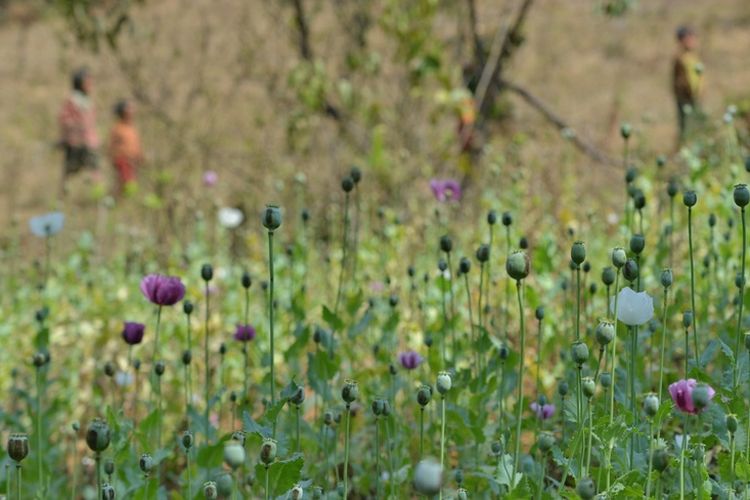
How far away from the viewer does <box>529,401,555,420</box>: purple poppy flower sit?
186cm

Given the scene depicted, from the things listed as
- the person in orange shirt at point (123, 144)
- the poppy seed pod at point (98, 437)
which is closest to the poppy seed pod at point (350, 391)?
the poppy seed pod at point (98, 437)

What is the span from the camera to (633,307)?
Answer: 1369mm

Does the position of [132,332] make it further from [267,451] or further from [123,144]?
[123,144]

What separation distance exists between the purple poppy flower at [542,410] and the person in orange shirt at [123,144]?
5590 millimetres

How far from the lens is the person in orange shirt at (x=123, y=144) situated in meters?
7.26

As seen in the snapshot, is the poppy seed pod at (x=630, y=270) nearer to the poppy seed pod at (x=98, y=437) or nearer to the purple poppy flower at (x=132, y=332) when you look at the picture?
the poppy seed pod at (x=98, y=437)

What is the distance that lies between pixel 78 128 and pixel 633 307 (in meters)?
6.63

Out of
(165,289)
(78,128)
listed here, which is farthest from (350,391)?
(78,128)

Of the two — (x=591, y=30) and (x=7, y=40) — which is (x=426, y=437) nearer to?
(x=591, y=30)

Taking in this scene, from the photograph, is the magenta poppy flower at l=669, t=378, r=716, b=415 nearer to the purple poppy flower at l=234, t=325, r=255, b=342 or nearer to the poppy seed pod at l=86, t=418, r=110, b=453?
the poppy seed pod at l=86, t=418, r=110, b=453

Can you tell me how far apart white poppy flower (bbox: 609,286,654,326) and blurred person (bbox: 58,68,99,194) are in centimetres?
659

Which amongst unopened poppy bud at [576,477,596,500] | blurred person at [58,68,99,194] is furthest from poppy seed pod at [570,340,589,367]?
blurred person at [58,68,99,194]

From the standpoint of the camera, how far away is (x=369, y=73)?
5.13 m

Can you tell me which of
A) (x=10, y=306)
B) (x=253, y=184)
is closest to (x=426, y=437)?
(x=10, y=306)
